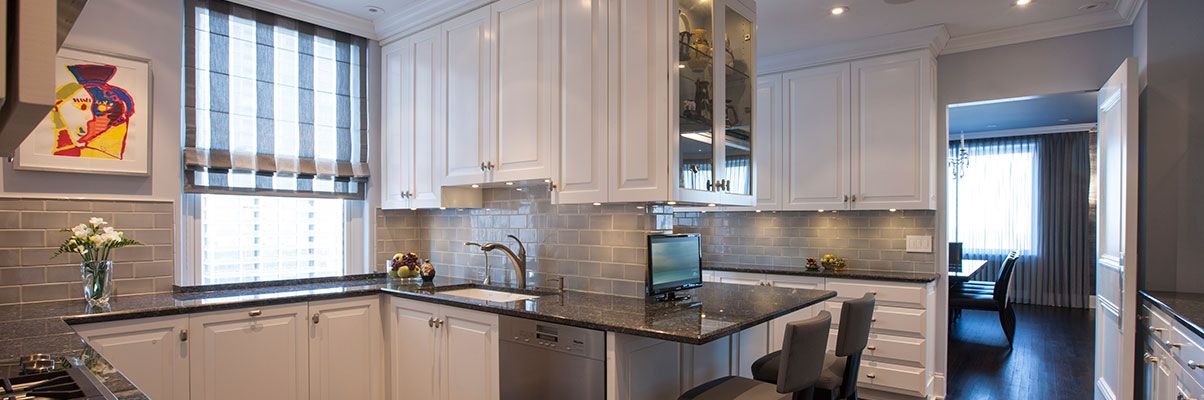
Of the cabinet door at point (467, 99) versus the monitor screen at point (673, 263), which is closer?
the monitor screen at point (673, 263)

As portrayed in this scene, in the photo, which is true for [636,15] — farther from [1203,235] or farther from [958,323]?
[958,323]

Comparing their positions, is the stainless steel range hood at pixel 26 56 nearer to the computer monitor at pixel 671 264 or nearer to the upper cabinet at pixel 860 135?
the computer monitor at pixel 671 264

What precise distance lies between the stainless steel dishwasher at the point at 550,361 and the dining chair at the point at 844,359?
70 centimetres

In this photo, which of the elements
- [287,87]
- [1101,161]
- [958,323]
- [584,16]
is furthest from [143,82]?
[958,323]

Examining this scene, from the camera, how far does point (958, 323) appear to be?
23.1ft

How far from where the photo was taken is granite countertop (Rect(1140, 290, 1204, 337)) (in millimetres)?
2223

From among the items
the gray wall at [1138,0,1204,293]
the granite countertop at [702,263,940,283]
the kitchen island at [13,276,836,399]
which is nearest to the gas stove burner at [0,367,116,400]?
the kitchen island at [13,276,836,399]

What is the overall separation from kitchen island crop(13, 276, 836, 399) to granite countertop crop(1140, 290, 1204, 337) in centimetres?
129

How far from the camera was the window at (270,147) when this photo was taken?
130 inches

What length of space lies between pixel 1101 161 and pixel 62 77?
547cm

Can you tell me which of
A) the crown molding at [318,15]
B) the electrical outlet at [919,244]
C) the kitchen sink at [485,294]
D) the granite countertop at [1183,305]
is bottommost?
the kitchen sink at [485,294]

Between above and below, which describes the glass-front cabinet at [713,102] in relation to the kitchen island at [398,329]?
above

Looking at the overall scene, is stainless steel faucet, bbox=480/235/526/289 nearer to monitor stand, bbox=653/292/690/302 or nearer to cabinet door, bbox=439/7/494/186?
cabinet door, bbox=439/7/494/186

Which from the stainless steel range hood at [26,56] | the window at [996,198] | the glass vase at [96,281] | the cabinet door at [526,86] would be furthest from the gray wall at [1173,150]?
the window at [996,198]
